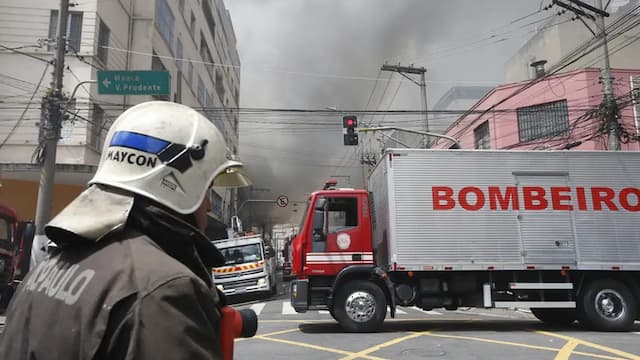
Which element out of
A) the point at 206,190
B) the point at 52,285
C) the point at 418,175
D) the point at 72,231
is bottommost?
the point at 52,285

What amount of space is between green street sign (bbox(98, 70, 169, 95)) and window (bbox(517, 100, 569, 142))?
1784 cm

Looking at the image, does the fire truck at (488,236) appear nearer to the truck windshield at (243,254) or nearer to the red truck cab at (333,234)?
the red truck cab at (333,234)

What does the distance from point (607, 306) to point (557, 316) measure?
1625 mm

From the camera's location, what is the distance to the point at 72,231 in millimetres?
1190

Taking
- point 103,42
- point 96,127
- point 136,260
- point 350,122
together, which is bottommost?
point 136,260

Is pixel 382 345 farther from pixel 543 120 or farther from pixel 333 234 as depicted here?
pixel 543 120

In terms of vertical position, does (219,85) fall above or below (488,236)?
above

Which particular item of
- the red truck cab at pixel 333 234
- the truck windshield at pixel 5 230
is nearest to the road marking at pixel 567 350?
the red truck cab at pixel 333 234

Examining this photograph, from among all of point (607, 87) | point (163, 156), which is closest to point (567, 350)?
point (163, 156)

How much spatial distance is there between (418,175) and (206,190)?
8.76m

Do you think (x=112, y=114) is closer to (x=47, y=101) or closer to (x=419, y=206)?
(x=47, y=101)

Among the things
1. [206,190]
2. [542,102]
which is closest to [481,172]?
[206,190]

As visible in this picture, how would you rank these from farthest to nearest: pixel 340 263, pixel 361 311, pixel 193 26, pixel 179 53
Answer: pixel 193 26 < pixel 179 53 < pixel 340 263 < pixel 361 311

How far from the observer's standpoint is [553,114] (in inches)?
917
